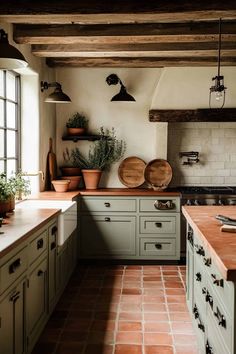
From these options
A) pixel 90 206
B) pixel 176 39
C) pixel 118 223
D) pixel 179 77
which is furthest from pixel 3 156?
pixel 179 77

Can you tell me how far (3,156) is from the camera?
4.47 meters

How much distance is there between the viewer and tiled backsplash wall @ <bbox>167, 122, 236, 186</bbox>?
5918 millimetres

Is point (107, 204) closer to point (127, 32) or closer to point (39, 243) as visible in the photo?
point (127, 32)

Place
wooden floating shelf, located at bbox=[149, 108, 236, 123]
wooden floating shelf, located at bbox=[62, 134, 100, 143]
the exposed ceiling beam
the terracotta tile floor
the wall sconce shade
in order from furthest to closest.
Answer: wooden floating shelf, located at bbox=[62, 134, 100, 143]
wooden floating shelf, located at bbox=[149, 108, 236, 123]
the exposed ceiling beam
the terracotta tile floor
the wall sconce shade

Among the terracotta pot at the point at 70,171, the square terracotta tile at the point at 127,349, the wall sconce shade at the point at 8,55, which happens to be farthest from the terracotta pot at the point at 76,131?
the square terracotta tile at the point at 127,349

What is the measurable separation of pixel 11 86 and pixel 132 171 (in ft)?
6.63

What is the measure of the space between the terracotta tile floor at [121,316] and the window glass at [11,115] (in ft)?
6.21

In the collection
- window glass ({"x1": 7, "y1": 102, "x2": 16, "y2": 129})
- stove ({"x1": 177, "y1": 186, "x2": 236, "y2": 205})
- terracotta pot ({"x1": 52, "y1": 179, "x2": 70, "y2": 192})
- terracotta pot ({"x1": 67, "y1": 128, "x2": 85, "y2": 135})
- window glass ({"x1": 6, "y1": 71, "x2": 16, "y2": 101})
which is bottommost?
stove ({"x1": 177, "y1": 186, "x2": 236, "y2": 205})

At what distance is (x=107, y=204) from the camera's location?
529 centimetres

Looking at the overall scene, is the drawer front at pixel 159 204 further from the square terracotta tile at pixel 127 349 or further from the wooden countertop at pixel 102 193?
the square terracotta tile at pixel 127 349

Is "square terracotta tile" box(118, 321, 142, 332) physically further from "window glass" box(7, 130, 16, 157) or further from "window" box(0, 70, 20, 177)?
"window glass" box(7, 130, 16, 157)

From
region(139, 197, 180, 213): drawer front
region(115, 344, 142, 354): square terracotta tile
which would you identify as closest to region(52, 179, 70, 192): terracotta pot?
region(139, 197, 180, 213): drawer front

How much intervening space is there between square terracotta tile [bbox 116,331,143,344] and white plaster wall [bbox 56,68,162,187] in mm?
2861

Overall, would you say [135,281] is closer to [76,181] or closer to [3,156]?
[76,181]
